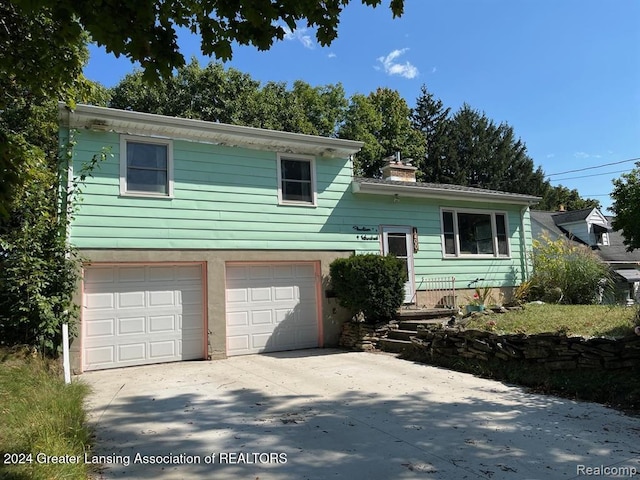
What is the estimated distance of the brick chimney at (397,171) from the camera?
13.8m

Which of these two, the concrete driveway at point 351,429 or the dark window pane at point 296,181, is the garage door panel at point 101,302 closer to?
the concrete driveway at point 351,429

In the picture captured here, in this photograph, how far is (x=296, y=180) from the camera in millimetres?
10969

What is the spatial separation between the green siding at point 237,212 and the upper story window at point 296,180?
0.15 meters

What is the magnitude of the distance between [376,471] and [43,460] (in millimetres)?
2599

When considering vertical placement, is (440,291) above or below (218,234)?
below

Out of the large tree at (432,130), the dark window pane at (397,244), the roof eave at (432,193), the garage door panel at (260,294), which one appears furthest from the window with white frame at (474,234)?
the large tree at (432,130)

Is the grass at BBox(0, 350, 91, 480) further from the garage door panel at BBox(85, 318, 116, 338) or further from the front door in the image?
the front door

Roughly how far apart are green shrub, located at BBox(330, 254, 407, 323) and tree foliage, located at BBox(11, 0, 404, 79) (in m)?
6.65

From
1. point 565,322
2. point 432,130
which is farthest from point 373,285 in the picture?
point 432,130

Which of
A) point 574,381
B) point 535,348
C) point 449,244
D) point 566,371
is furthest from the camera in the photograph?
point 449,244

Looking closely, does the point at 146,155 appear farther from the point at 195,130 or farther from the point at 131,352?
the point at 131,352

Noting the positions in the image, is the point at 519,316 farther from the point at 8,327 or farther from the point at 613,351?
the point at 8,327

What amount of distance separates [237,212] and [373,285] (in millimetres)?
3429

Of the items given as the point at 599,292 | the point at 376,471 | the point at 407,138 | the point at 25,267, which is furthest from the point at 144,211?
the point at 407,138
